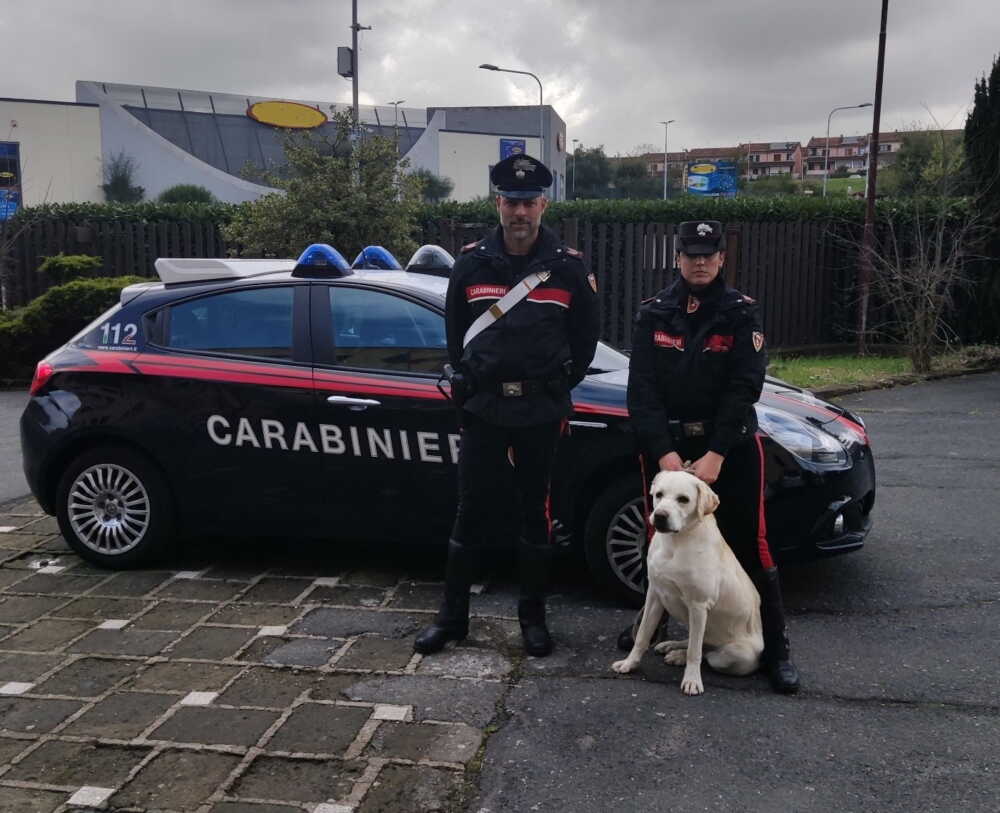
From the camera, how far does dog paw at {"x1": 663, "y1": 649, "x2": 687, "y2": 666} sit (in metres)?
4.16

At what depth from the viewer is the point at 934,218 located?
15359 millimetres

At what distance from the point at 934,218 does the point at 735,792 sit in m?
14.1

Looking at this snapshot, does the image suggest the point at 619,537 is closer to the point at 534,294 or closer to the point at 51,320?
the point at 534,294

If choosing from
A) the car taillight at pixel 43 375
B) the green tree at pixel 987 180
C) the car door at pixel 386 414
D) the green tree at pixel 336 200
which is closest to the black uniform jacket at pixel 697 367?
the car door at pixel 386 414

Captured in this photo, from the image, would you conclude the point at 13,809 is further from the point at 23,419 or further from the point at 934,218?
the point at 934,218

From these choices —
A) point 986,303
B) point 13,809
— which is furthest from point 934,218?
point 13,809

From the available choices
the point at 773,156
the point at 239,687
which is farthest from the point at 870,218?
the point at 773,156

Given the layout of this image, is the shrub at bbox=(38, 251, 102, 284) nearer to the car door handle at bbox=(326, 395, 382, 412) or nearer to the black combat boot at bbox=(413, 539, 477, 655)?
the car door handle at bbox=(326, 395, 382, 412)

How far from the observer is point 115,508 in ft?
17.7

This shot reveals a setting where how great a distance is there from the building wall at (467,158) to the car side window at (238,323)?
66180mm

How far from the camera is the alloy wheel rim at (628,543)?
15.5 feet

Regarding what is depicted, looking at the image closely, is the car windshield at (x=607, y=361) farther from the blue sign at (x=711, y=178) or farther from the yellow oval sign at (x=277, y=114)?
the blue sign at (x=711, y=178)

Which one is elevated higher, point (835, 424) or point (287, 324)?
point (287, 324)

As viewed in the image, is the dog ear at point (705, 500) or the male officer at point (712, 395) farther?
the male officer at point (712, 395)
